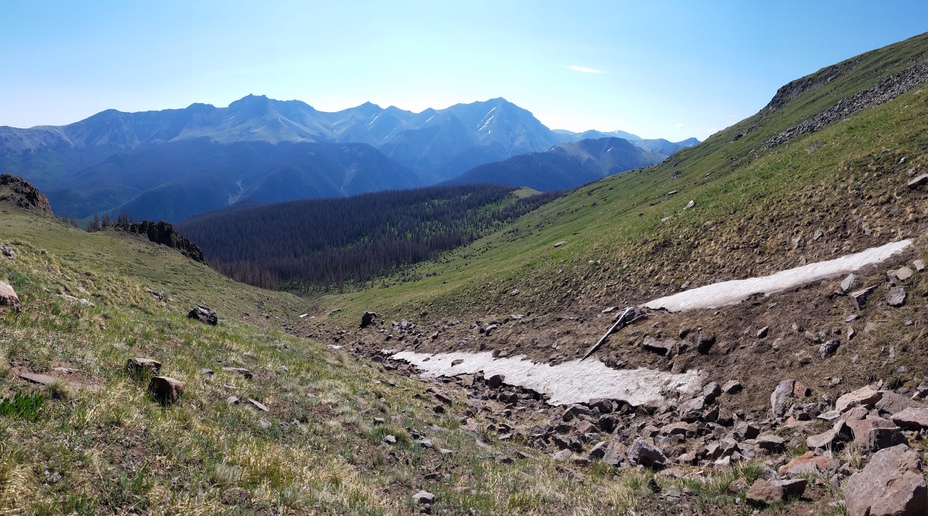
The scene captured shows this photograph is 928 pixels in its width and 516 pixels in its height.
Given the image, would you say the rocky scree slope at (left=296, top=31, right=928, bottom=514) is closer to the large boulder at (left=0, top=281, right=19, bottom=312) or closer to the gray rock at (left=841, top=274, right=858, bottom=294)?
the gray rock at (left=841, top=274, right=858, bottom=294)

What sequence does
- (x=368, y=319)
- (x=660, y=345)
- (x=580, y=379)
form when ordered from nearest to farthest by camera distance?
(x=660, y=345) → (x=580, y=379) → (x=368, y=319)

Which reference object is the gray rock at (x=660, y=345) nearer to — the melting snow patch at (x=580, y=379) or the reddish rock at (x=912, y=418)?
the melting snow patch at (x=580, y=379)

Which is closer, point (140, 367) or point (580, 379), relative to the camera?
point (140, 367)

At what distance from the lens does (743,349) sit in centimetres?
1841

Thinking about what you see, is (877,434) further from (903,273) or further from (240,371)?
(240,371)

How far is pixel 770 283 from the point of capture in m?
Result: 22.3

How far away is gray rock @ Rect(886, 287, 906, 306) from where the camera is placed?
1535 centimetres

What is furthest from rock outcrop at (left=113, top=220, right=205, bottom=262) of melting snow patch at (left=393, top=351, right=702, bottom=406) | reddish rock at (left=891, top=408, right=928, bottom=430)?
reddish rock at (left=891, top=408, right=928, bottom=430)

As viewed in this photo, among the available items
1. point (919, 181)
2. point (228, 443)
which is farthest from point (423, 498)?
point (919, 181)

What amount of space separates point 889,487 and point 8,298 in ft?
66.4

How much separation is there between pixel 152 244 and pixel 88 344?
10073 cm

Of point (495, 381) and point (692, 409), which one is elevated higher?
point (692, 409)

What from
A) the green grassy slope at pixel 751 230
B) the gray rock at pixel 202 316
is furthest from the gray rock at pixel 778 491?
the gray rock at pixel 202 316

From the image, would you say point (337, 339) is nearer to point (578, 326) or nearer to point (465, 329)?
point (465, 329)
